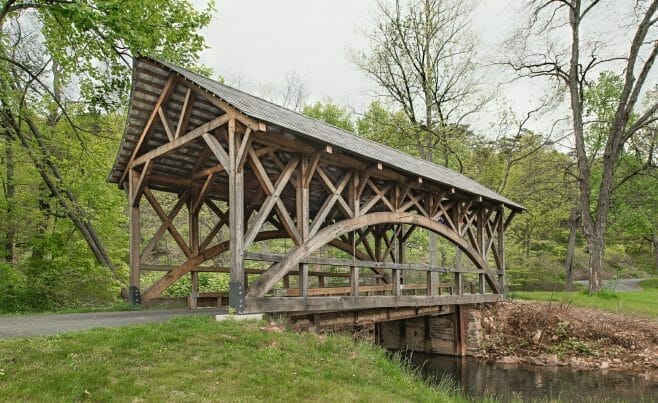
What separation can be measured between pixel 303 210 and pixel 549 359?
793 cm

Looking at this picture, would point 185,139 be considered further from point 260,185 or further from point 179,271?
point 179,271

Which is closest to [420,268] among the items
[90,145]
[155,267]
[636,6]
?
[155,267]

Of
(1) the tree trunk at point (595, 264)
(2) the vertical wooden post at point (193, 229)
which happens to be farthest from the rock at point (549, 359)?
(2) the vertical wooden post at point (193, 229)

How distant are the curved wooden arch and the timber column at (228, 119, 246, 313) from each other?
0.73 feet

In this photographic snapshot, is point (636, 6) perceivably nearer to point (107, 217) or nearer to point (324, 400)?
point (324, 400)

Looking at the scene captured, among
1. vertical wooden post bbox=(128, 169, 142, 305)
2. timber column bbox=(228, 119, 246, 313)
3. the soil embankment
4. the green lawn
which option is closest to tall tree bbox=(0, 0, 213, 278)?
vertical wooden post bbox=(128, 169, 142, 305)

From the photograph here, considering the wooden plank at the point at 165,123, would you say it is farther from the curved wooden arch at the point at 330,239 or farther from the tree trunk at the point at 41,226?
the tree trunk at the point at 41,226

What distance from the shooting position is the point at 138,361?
480 cm

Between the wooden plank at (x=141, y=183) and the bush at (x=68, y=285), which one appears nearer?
the wooden plank at (x=141, y=183)

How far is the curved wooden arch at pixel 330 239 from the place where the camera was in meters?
6.97

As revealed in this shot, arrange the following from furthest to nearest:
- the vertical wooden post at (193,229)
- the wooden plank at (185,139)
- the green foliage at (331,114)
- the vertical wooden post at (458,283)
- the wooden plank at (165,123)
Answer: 1. the green foliage at (331,114)
2. the vertical wooden post at (458,283)
3. the vertical wooden post at (193,229)
4. the wooden plank at (165,123)
5. the wooden plank at (185,139)

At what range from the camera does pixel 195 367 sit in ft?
16.0

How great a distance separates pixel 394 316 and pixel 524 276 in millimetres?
14533

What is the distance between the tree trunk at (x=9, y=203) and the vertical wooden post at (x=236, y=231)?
8.79m
